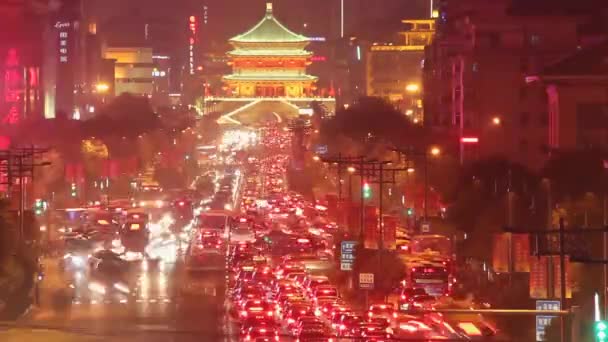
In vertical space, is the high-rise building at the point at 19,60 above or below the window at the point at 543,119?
above

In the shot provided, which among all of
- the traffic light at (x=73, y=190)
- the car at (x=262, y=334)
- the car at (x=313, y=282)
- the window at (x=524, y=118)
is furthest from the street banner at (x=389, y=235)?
the traffic light at (x=73, y=190)

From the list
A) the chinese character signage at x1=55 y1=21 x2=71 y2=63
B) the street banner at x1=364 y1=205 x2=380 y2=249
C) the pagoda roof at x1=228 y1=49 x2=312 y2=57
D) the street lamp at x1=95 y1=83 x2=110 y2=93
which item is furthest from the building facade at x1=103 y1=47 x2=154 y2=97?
the street banner at x1=364 y1=205 x2=380 y2=249

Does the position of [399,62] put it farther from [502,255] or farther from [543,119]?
[502,255]

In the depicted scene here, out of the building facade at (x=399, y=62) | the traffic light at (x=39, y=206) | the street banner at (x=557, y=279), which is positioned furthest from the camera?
the building facade at (x=399, y=62)

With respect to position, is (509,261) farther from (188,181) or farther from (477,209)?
(188,181)

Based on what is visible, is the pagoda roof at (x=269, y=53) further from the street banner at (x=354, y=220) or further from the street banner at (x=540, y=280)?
the street banner at (x=540, y=280)

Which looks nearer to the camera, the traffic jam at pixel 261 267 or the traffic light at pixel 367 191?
the traffic jam at pixel 261 267

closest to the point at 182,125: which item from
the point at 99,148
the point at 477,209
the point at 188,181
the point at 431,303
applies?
the point at 188,181
